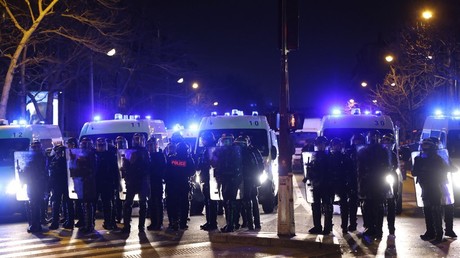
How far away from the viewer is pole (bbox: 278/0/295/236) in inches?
472

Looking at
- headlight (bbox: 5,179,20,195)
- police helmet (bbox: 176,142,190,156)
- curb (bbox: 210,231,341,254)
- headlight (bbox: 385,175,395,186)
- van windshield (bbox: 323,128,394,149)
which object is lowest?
curb (bbox: 210,231,341,254)

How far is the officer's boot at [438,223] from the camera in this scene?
12.1 meters

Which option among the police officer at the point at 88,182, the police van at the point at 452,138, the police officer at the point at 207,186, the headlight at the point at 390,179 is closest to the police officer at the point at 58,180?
the police officer at the point at 88,182

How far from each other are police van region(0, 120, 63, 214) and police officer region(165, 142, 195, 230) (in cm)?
397

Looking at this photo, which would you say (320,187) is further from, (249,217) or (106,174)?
(106,174)

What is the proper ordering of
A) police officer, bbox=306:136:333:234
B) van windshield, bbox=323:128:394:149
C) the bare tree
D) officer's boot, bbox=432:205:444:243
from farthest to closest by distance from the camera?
1. the bare tree
2. van windshield, bbox=323:128:394:149
3. police officer, bbox=306:136:333:234
4. officer's boot, bbox=432:205:444:243

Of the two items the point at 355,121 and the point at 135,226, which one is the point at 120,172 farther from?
the point at 355,121

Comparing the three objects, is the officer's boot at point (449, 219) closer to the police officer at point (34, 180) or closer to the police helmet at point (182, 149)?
the police helmet at point (182, 149)

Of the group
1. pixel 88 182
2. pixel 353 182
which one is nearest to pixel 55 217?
pixel 88 182

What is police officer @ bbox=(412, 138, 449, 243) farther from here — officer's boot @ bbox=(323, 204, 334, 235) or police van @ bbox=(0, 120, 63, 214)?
police van @ bbox=(0, 120, 63, 214)

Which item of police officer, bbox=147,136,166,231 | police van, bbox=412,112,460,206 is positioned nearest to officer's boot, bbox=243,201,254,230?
police officer, bbox=147,136,166,231

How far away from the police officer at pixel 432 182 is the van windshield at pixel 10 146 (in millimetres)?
9992

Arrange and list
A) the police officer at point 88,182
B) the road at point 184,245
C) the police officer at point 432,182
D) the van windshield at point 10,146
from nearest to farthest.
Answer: the road at point 184,245 → the police officer at point 432,182 → the police officer at point 88,182 → the van windshield at point 10,146

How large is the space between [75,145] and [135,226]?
86.0 inches
